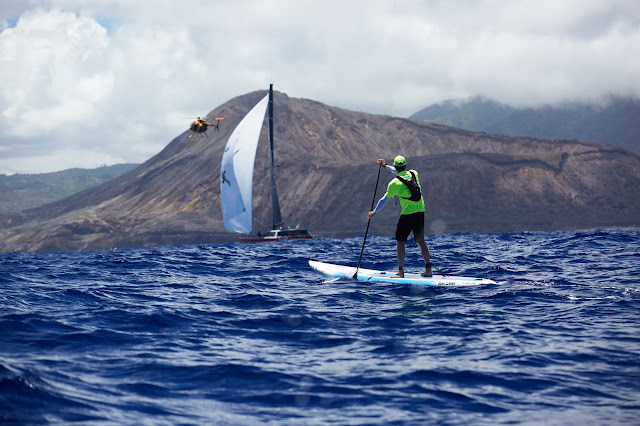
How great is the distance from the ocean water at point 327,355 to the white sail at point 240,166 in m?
37.0

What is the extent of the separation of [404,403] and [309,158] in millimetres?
132773

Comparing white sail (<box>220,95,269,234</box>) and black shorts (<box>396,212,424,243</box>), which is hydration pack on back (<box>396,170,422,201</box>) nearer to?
black shorts (<box>396,212,424,243</box>)

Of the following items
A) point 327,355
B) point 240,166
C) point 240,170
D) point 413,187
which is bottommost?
point 327,355

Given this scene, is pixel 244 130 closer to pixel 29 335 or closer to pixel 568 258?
pixel 568 258

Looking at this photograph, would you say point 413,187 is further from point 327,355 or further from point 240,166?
point 240,166

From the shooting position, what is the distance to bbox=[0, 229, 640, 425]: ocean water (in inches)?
207

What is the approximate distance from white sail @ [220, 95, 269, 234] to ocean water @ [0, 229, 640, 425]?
37.0 metres

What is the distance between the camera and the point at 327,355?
7.05 m

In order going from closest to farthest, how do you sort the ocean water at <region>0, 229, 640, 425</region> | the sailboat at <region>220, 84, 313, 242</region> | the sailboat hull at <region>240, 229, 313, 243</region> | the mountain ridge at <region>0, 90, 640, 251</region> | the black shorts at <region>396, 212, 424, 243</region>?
the ocean water at <region>0, 229, 640, 425</region> < the black shorts at <region>396, 212, 424, 243</region> < the sailboat at <region>220, 84, 313, 242</region> < the sailboat hull at <region>240, 229, 313, 243</region> < the mountain ridge at <region>0, 90, 640, 251</region>


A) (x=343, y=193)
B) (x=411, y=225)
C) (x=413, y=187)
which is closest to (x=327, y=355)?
(x=411, y=225)

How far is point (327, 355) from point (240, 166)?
43.1 m

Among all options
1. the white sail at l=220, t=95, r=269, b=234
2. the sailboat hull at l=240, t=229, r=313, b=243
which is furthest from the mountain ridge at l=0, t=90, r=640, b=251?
the white sail at l=220, t=95, r=269, b=234

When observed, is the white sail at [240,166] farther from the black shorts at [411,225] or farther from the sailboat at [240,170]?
the black shorts at [411,225]

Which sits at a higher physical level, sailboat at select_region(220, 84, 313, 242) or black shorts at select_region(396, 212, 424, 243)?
sailboat at select_region(220, 84, 313, 242)
